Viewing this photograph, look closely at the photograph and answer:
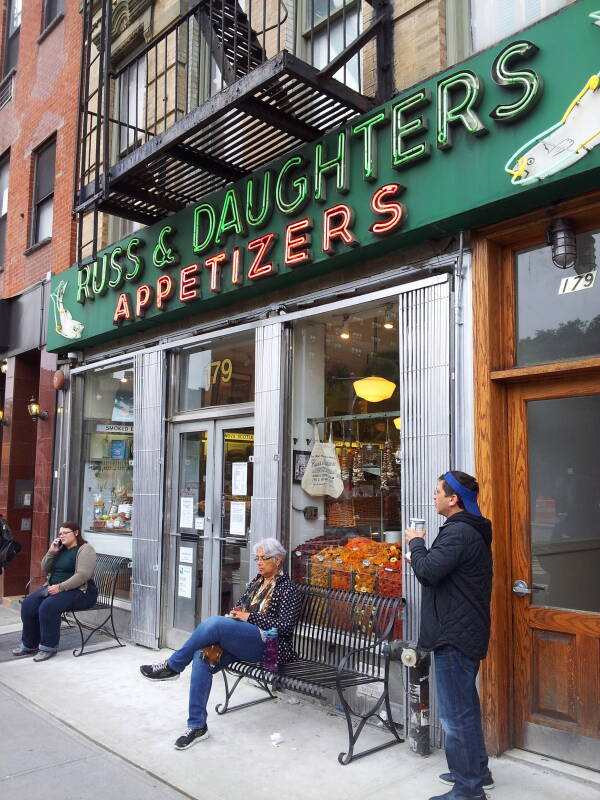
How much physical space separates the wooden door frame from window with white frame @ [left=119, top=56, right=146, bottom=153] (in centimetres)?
639

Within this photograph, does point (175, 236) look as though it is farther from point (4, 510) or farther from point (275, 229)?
point (4, 510)

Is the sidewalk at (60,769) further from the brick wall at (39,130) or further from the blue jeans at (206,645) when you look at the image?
the brick wall at (39,130)

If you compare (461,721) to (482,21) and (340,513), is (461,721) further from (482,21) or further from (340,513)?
(482,21)

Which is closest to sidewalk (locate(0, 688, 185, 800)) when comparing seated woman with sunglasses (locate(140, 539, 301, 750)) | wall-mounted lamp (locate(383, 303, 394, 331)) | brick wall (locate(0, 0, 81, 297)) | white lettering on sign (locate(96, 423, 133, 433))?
seated woman with sunglasses (locate(140, 539, 301, 750))

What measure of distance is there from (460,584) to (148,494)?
4.89m

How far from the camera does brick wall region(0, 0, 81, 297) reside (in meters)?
10.6

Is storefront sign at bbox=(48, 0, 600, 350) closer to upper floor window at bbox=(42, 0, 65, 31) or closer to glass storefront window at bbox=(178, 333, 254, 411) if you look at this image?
glass storefront window at bbox=(178, 333, 254, 411)

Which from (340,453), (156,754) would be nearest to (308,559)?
(340,453)

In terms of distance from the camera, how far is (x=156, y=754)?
4.73 m

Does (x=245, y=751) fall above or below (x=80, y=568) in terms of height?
below

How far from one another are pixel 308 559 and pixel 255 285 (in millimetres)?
2583

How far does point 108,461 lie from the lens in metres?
9.52

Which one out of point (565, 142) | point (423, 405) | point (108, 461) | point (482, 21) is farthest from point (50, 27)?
point (565, 142)

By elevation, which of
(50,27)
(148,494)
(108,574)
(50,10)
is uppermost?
(50,10)
